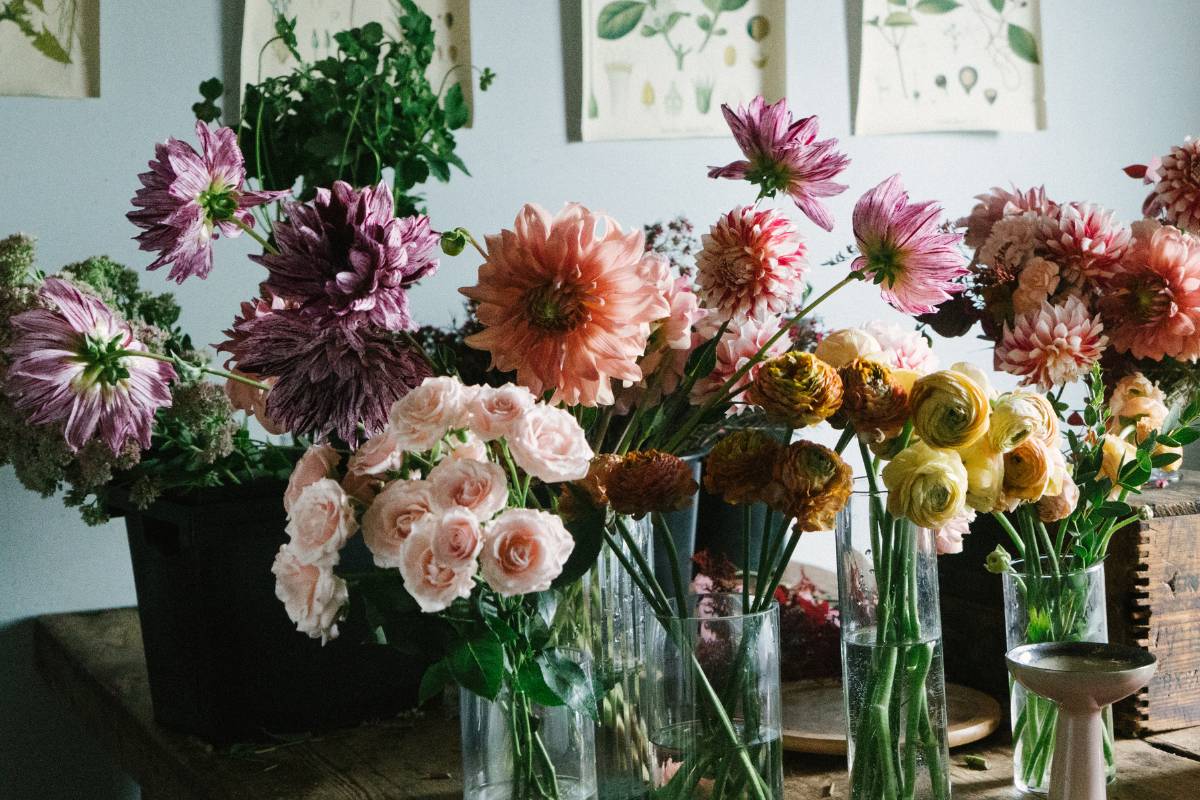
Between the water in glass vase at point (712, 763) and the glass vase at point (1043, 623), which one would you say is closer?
the water in glass vase at point (712, 763)

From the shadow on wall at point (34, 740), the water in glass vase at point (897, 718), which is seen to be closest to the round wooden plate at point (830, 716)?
the water in glass vase at point (897, 718)

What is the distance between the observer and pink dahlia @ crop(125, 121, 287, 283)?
28.8 inches

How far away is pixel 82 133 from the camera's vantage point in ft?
5.29

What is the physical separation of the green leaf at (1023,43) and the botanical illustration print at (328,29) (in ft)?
3.52

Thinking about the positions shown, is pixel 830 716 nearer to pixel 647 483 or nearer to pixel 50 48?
pixel 647 483

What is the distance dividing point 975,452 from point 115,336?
0.50m

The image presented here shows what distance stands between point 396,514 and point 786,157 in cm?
32

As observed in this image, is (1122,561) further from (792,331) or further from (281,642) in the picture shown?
(281,642)

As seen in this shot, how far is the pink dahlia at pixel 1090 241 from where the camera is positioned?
92 centimetres

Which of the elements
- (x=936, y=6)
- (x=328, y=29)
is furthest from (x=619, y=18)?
(x=936, y=6)

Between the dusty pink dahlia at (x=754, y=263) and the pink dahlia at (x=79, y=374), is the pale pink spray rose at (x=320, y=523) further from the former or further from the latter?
the dusty pink dahlia at (x=754, y=263)

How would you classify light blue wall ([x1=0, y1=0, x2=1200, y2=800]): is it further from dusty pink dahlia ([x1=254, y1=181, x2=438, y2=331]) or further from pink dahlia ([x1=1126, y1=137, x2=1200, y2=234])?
dusty pink dahlia ([x1=254, y1=181, x2=438, y2=331])

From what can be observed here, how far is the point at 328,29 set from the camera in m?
1.77

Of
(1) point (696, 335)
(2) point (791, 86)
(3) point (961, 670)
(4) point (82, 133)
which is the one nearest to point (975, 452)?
(1) point (696, 335)
